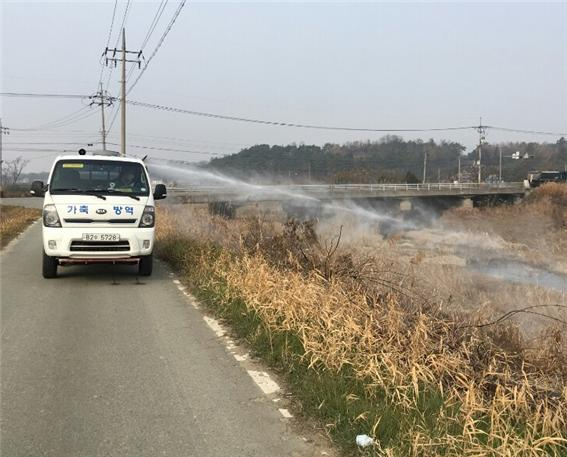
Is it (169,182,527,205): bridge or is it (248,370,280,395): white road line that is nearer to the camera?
(248,370,280,395): white road line

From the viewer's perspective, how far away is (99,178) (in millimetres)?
10219

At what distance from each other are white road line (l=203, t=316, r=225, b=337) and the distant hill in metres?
44.0

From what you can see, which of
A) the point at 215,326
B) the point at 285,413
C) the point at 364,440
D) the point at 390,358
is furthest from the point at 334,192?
the point at 364,440

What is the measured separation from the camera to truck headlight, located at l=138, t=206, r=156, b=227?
32.3 ft

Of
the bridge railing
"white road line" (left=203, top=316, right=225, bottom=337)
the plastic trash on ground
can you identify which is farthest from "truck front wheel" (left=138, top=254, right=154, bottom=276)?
the bridge railing

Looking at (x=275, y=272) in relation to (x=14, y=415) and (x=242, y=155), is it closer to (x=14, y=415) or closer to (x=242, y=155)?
(x=14, y=415)

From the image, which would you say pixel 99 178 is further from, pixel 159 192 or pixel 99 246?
pixel 99 246

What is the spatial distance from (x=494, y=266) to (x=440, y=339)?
1615 cm

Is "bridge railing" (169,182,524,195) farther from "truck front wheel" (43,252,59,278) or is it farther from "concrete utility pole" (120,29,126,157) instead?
"truck front wheel" (43,252,59,278)

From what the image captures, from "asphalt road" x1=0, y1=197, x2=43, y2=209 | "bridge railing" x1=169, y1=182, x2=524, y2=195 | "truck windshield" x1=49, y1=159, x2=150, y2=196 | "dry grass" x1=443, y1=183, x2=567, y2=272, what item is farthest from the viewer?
"bridge railing" x1=169, y1=182, x2=524, y2=195

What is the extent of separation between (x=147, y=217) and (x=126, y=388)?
214 inches

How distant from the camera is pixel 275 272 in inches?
329

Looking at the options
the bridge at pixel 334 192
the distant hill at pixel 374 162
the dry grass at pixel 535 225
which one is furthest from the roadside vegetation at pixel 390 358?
the distant hill at pixel 374 162

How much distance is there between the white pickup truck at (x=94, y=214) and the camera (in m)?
9.38
